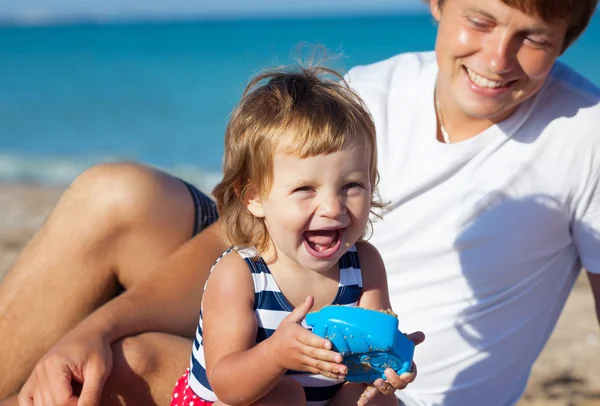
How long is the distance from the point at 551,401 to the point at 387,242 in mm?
1621

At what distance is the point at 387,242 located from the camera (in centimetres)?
281

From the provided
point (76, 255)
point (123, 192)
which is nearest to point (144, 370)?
point (76, 255)

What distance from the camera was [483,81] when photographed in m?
2.62

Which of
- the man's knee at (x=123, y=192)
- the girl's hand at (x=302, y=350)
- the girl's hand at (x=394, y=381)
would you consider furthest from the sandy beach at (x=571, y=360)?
the girl's hand at (x=302, y=350)

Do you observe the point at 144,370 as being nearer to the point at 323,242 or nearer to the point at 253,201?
Result: the point at 253,201

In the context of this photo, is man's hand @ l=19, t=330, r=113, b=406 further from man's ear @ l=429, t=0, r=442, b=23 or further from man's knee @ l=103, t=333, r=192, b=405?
man's ear @ l=429, t=0, r=442, b=23

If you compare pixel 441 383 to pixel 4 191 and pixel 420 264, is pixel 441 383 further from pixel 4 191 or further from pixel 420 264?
pixel 4 191

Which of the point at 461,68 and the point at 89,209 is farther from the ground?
the point at 461,68

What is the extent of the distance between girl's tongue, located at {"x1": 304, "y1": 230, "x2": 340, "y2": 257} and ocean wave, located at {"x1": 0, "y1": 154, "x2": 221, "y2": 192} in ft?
26.9

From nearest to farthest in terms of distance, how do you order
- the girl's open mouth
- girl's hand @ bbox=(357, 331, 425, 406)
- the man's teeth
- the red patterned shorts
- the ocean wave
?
girl's hand @ bbox=(357, 331, 425, 406)
the girl's open mouth
the red patterned shorts
the man's teeth
the ocean wave

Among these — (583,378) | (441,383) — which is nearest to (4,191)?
(583,378)

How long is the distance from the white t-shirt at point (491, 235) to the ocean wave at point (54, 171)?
7558mm

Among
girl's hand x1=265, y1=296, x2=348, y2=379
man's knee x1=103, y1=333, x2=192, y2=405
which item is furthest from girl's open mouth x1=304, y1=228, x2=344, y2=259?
man's knee x1=103, y1=333, x2=192, y2=405

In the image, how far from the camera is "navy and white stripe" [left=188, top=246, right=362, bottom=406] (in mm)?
2104
